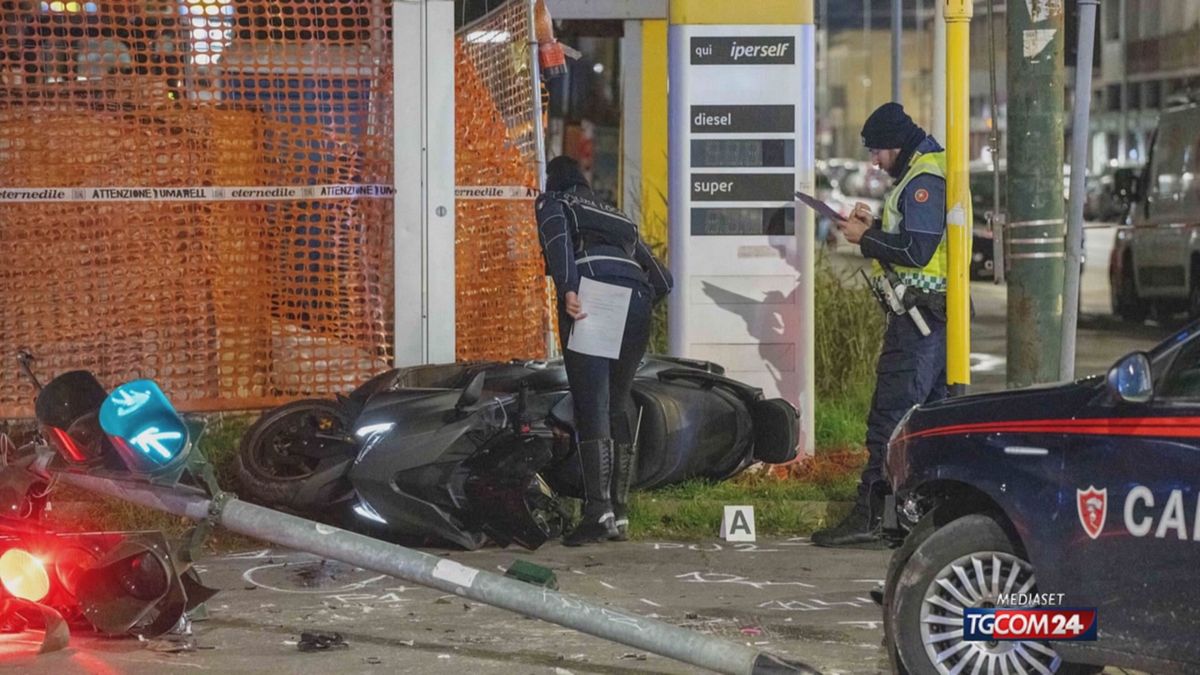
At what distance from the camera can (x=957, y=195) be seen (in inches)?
320

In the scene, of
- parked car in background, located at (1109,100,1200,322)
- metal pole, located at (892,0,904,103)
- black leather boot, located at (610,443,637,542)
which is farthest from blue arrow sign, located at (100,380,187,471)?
parked car in background, located at (1109,100,1200,322)

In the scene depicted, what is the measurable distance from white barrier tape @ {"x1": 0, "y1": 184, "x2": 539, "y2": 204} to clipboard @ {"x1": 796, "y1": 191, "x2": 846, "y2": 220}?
2.07m

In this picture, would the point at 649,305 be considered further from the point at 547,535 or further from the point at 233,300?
the point at 233,300

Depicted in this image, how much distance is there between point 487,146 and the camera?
33.4 ft

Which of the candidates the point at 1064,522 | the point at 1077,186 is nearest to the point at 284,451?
the point at 1077,186

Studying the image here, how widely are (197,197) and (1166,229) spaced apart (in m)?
13.1

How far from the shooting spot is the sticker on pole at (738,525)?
854 centimetres

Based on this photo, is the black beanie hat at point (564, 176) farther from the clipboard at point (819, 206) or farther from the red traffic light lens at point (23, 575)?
the red traffic light lens at point (23, 575)

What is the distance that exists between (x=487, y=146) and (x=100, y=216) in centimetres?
211

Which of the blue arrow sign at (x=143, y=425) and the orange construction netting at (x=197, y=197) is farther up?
the orange construction netting at (x=197, y=197)

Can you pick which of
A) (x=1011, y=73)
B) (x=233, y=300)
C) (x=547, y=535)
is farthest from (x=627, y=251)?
(x=233, y=300)

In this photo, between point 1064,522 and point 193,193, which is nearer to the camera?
point 1064,522

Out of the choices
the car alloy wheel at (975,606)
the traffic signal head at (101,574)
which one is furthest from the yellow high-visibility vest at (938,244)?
the traffic signal head at (101,574)

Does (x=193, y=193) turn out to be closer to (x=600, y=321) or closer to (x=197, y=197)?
(x=197, y=197)
